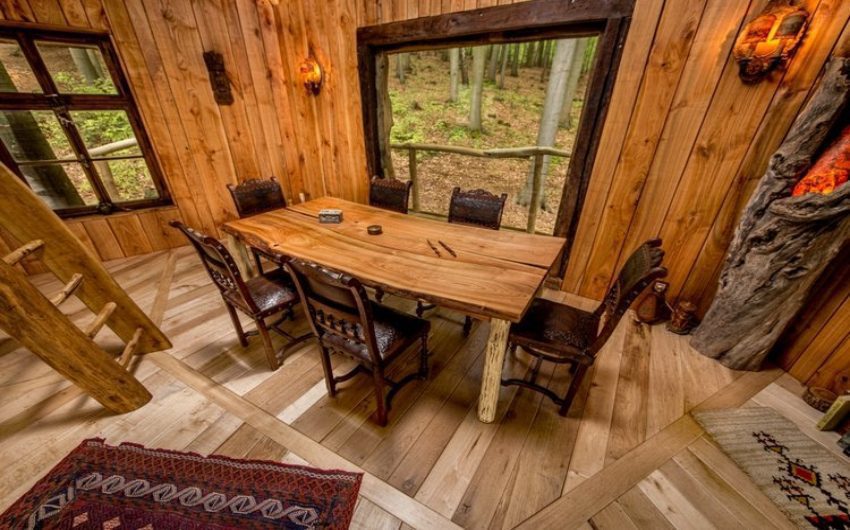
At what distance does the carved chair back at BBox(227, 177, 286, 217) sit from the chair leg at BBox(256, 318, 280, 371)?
1.06 meters

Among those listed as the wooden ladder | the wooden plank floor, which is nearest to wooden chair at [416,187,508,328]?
the wooden plank floor

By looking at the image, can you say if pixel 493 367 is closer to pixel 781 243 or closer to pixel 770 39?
pixel 781 243

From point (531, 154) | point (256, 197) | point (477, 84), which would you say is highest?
point (477, 84)

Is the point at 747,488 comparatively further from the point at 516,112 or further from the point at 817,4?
the point at 516,112

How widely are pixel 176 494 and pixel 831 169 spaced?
3.26 m

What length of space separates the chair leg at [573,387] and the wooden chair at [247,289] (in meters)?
1.56

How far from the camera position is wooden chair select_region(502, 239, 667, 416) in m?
1.22

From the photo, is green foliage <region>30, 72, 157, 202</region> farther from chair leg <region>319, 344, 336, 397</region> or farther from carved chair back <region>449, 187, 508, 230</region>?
carved chair back <region>449, 187, 508, 230</region>

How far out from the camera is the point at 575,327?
151cm

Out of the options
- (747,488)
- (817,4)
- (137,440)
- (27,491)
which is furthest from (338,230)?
→ (817,4)

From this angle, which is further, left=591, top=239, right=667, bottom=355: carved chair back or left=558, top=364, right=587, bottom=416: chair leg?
left=558, top=364, right=587, bottom=416: chair leg

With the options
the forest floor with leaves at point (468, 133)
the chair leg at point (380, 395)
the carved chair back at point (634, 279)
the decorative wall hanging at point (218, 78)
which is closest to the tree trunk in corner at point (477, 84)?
the forest floor with leaves at point (468, 133)

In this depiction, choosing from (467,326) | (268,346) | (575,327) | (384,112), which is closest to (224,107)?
(384,112)

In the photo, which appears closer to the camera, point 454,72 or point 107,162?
point 107,162
